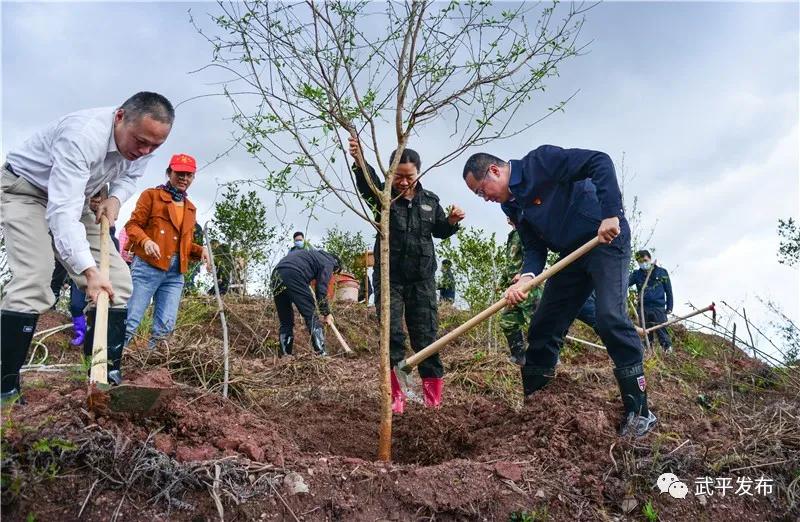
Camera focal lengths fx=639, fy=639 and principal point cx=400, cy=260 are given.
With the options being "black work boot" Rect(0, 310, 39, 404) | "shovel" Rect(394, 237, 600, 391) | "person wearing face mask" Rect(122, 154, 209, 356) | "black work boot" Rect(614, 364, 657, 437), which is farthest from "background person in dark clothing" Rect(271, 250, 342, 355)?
"black work boot" Rect(614, 364, 657, 437)

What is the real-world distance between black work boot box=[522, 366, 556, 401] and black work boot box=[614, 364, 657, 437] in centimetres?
65

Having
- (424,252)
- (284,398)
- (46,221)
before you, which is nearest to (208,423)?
(46,221)

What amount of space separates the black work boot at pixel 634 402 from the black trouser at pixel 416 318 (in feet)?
5.04

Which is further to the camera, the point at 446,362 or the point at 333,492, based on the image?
the point at 446,362

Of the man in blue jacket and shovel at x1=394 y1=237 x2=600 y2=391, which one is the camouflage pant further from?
shovel at x1=394 y1=237 x2=600 y2=391

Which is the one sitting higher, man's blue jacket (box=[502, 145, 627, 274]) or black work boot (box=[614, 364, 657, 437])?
man's blue jacket (box=[502, 145, 627, 274])

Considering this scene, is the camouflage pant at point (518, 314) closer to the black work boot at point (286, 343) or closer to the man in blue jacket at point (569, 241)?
the man in blue jacket at point (569, 241)

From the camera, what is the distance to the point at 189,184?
17.8 feet

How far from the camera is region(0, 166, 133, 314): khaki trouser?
120 inches

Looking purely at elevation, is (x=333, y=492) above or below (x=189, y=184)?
below

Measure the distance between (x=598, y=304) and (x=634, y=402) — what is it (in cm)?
56

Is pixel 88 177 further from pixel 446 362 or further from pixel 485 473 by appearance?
pixel 446 362

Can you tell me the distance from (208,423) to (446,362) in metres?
4.21

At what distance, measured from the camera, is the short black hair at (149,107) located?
3.25 m
